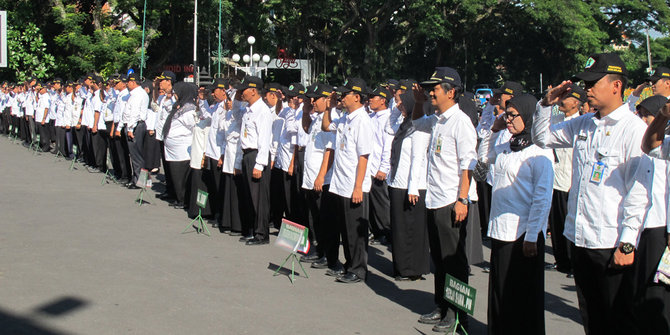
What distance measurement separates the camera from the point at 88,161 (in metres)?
17.9

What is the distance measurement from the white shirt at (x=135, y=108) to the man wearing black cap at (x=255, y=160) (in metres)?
5.00

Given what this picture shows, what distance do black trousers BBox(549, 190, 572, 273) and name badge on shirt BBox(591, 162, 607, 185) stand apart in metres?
3.98


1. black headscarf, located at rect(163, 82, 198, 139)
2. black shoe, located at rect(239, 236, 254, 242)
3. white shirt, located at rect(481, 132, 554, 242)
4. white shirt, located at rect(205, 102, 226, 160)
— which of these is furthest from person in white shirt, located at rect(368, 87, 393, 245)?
black headscarf, located at rect(163, 82, 198, 139)

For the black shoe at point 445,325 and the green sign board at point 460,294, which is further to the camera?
the black shoe at point 445,325

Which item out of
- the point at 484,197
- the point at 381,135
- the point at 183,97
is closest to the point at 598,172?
the point at 381,135

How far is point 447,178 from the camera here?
599cm

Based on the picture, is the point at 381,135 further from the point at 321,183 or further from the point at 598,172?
the point at 598,172

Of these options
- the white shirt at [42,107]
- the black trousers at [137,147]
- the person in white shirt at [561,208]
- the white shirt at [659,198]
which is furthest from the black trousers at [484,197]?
the white shirt at [42,107]

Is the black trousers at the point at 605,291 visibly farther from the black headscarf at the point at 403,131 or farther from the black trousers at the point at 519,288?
the black headscarf at the point at 403,131

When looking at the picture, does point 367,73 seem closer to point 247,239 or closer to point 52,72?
point 52,72

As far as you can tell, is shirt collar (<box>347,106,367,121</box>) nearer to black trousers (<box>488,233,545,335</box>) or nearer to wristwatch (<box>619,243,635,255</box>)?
black trousers (<box>488,233,545,335</box>)

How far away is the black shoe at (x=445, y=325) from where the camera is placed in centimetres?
587

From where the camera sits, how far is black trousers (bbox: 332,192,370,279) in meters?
7.50

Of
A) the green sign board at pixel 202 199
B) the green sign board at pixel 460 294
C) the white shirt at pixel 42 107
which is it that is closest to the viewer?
the green sign board at pixel 460 294
